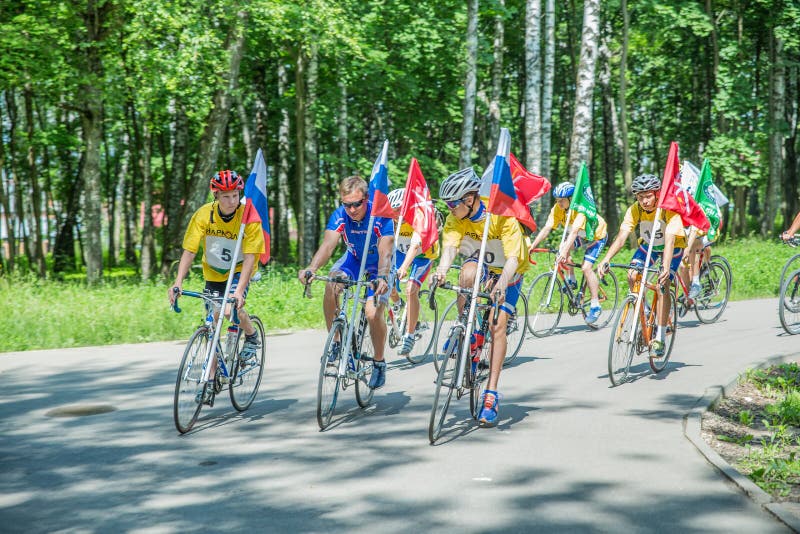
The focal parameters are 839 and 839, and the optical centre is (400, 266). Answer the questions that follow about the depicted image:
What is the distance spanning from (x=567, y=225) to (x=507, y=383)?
4.17 m

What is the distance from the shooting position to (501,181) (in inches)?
280

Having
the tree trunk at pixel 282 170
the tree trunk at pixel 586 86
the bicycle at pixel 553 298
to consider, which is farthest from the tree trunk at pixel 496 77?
the bicycle at pixel 553 298

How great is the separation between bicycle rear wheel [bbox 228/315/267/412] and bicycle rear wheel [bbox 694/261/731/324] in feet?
26.8

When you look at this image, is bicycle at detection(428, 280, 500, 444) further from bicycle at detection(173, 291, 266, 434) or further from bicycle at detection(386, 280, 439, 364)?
bicycle at detection(386, 280, 439, 364)

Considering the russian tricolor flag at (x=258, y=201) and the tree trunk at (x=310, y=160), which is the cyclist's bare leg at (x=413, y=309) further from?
the tree trunk at (x=310, y=160)

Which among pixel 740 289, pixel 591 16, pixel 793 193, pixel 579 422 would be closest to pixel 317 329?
pixel 579 422

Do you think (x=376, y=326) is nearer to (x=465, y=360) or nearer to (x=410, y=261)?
(x=465, y=360)

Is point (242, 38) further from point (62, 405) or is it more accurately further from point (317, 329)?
point (62, 405)

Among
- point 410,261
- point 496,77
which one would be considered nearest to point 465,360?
point 410,261

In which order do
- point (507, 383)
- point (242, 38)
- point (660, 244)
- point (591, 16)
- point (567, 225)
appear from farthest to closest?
point (591, 16) < point (242, 38) < point (567, 225) < point (660, 244) < point (507, 383)

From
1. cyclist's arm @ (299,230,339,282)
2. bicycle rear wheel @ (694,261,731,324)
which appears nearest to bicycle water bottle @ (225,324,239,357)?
cyclist's arm @ (299,230,339,282)

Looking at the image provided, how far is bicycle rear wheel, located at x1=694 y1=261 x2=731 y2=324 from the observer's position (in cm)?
1366

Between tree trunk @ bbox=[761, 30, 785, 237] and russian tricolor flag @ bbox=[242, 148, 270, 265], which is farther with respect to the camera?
tree trunk @ bbox=[761, 30, 785, 237]

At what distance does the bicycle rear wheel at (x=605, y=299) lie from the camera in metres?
12.7
